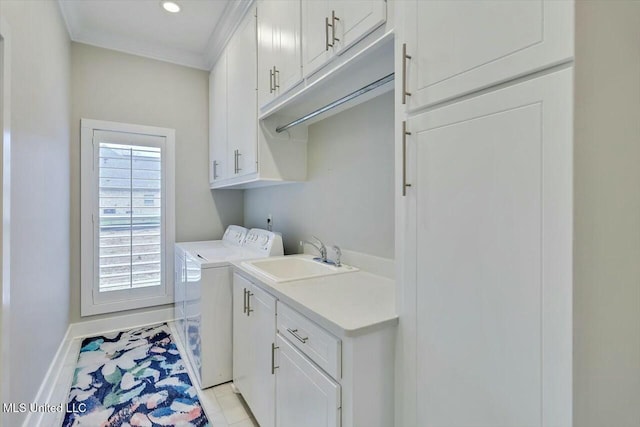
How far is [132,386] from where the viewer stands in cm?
212

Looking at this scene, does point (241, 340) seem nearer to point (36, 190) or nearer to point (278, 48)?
point (36, 190)

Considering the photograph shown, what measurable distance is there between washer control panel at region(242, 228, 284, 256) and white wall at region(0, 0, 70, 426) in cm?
131

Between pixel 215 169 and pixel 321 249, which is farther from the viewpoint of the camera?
pixel 215 169

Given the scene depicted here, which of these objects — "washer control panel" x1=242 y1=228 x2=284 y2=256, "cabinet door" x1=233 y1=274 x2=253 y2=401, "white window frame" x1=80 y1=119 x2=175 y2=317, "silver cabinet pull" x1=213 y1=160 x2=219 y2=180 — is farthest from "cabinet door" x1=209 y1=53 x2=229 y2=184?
"cabinet door" x1=233 y1=274 x2=253 y2=401

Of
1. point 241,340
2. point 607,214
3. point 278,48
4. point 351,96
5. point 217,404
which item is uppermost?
point 278,48

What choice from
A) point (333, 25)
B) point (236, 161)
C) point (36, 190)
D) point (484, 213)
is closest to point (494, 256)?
point (484, 213)

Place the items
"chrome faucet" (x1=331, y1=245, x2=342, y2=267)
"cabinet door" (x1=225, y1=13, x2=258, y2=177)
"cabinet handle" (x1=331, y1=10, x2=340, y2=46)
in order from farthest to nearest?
"cabinet door" (x1=225, y1=13, x2=258, y2=177), "chrome faucet" (x1=331, y1=245, x2=342, y2=267), "cabinet handle" (x1=331, y1=10, x2=340, y2=46)

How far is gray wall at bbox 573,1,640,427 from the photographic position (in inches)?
24.4

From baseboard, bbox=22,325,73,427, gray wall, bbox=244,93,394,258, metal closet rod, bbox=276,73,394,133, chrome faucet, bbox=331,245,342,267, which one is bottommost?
baseboard, bbox=22,325,73,427

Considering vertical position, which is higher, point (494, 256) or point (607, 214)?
point (607, 214)

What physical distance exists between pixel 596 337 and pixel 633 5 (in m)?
0.67

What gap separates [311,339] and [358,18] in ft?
4.08

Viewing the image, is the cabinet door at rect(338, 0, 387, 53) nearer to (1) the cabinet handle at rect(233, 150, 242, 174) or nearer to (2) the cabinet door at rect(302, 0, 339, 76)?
(2) the cabinet door at rect(302, 0, 339, 76)

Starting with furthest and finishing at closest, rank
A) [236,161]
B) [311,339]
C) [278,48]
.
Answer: [236,161], [278,48], [311,339]
